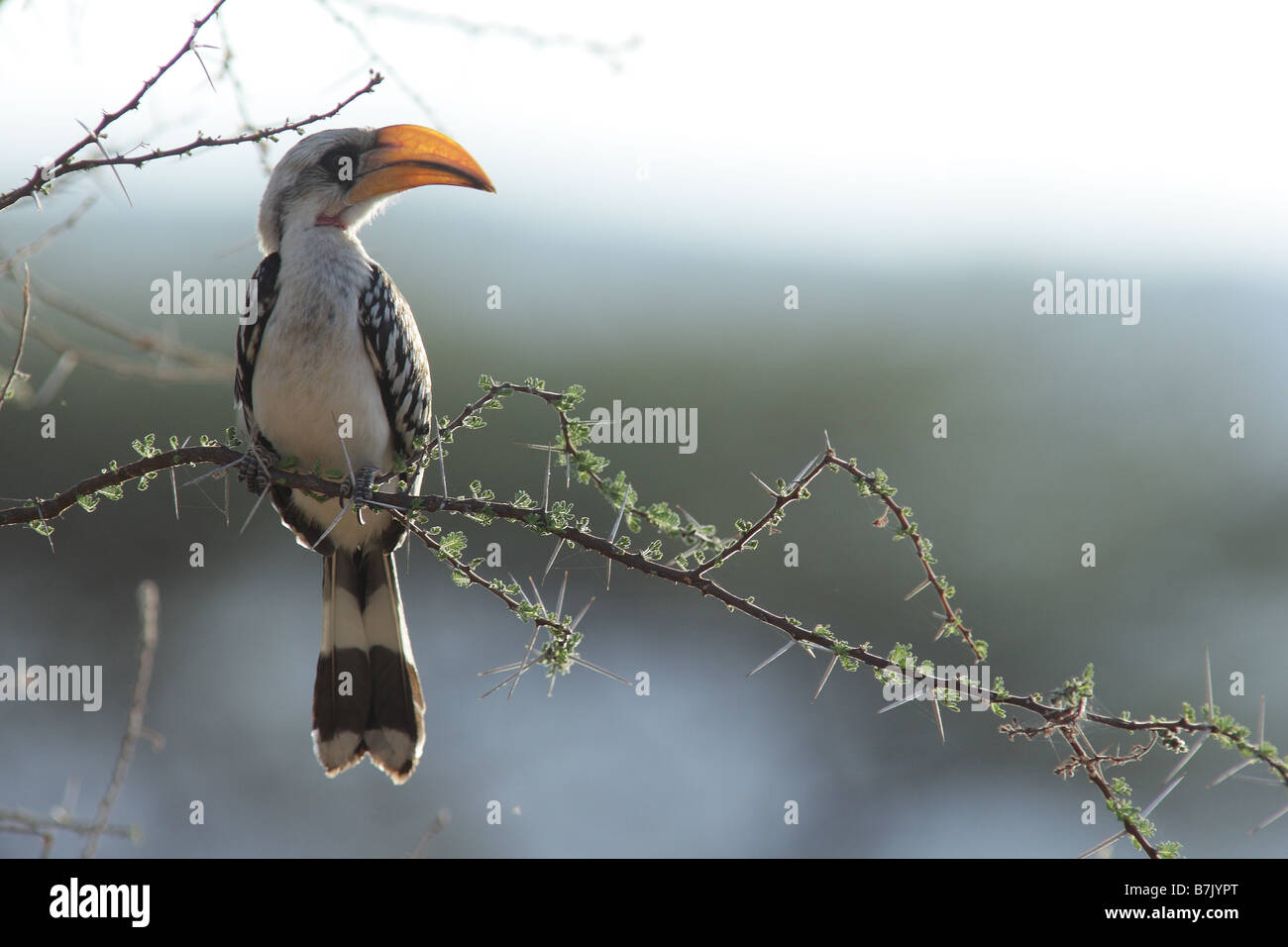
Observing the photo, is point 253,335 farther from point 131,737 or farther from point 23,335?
point 131,737

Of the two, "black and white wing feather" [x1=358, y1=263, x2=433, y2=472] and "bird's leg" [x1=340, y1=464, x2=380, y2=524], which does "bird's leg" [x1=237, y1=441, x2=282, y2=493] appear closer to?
"bird's leg" [x1=340, y1=464, x2=380, y2=524]

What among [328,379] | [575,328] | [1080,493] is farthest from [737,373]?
[328,379]

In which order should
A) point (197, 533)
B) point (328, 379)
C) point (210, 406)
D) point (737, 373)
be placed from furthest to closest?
point (737, 373) → point (197, 533) → point (210, 406) → point (328, 379)

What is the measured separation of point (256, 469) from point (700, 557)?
1.31 m

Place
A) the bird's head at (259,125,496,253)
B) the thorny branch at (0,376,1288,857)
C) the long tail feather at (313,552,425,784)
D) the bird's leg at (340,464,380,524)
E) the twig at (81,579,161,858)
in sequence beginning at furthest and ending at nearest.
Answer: the bird's head at (259,125,496,253) → the long tail feather at (313,552,425,784) → the bird's leg at (340,464,380,524) → the twig at (81,579,161,858) → the thorny branch at (0,376,1288,857)

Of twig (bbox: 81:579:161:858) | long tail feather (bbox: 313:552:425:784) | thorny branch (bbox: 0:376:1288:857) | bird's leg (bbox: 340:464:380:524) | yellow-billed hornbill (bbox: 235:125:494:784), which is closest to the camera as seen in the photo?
thorny branch (bbox: 0:376:1288:857)

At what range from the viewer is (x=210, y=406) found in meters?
9.26

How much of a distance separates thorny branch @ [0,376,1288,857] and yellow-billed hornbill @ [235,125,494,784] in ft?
2.16

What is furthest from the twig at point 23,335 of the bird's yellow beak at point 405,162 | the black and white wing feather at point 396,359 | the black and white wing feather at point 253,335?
the bird's yellow beak at point 405,162

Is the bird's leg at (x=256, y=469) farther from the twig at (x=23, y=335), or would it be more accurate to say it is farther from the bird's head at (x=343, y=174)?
the bird's head at (x=343, y=174)

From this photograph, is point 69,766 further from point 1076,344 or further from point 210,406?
point 1076,344

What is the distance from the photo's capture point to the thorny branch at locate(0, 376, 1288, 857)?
204cm

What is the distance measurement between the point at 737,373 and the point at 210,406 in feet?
16.7

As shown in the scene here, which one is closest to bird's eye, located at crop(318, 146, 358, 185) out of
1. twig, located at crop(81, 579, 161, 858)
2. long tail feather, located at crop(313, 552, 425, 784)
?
long tail feather, located at crop(313, 552, 425, 784)
